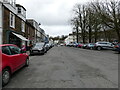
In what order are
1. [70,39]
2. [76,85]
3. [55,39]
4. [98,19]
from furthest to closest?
[55,39]
[70,39]
[98,19]
[76,85]

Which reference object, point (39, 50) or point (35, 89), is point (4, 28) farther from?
point (35, 89)

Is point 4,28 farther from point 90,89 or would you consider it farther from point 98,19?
point 98,19

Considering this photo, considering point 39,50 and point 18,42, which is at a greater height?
point 18,42

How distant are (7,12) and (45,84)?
14.1 m

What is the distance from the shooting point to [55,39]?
143000 millimetres

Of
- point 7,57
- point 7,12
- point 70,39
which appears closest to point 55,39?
point 70,39

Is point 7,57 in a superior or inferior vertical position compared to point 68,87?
superior

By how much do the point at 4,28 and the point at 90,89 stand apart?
540 inches

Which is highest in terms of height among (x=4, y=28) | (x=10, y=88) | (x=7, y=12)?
(x=7, y=12)

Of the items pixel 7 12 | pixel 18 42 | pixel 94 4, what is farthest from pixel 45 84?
pixel 94 4

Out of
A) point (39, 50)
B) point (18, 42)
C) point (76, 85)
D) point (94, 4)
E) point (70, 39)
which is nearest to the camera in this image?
point (76, 85)

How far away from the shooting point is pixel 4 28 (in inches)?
553

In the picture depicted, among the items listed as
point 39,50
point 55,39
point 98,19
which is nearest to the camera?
point 39,50

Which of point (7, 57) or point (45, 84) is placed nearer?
point (45, 84)
